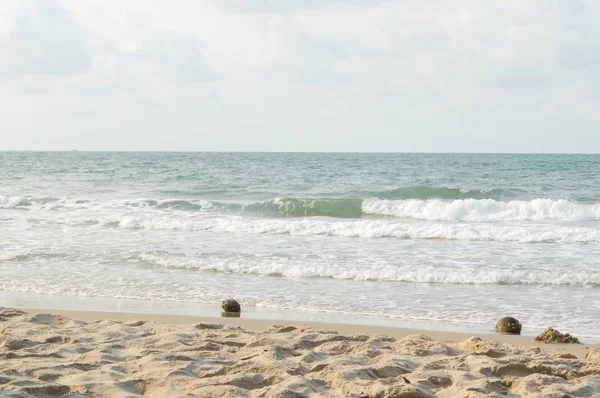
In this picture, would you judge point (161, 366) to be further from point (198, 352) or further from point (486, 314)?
point (486, 314)

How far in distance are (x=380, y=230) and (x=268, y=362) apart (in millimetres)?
10274

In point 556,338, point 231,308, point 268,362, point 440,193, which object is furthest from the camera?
point 440,193

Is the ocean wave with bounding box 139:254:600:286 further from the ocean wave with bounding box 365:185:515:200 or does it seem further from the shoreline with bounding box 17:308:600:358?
the ocean wave with bounding box 365:185:515:200

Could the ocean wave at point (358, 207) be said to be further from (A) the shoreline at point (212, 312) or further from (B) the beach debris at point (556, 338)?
(B) the beach debris at point (556, 338)

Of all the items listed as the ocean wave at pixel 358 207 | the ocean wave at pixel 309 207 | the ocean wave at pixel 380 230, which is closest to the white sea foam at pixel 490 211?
the ocean wave at pixel 358 207

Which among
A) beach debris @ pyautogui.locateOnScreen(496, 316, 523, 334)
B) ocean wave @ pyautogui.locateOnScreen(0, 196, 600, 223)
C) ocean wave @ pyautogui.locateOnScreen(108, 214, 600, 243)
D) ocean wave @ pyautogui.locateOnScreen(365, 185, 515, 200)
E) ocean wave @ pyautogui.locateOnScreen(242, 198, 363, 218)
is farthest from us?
ocean wave @ pyautogui.locateOnScreen(365, 185, 515, 200)

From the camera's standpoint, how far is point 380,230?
1516cm

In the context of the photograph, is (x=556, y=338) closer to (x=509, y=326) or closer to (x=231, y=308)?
(x=509, y=326)

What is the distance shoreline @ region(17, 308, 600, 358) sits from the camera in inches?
262

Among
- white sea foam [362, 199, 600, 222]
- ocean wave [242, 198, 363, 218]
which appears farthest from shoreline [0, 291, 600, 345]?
white sea foam [362, 199, 600, 222]

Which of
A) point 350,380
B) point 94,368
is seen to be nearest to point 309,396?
point 350,380

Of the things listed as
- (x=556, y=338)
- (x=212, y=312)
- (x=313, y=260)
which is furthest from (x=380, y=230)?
(x=556, y=338)

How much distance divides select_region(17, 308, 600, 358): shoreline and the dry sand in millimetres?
48

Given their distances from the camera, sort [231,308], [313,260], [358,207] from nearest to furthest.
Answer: [231,308] < [313,260] < [358,207]
